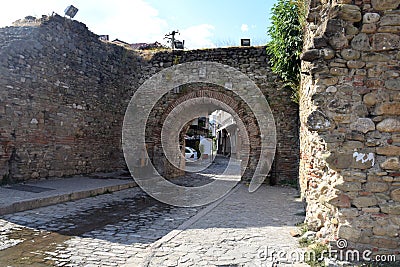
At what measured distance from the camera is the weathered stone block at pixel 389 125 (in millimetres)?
3332

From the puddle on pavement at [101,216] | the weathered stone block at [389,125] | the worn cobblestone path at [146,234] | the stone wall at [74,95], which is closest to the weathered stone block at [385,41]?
the weathered stone block at [389,125]

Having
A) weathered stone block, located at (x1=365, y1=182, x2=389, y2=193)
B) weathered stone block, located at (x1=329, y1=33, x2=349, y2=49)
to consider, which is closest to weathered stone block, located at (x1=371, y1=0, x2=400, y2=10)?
weathered stone block, located at (x1=329, y1=33, x2=349, y2=49)

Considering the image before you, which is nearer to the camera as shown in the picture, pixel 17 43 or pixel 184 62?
pixel 17 43

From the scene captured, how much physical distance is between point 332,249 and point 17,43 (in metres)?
7.83

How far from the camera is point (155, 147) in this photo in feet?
37.2

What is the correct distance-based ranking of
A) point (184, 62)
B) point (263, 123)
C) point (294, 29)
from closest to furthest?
point (294, 29), point (263, 123), point (184, 62)

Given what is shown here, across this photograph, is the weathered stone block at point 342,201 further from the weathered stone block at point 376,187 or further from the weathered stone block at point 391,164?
the weathered stone block at point 391,164

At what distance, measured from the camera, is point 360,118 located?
345 centimetres

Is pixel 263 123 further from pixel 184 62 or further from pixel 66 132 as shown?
pixel 66 132

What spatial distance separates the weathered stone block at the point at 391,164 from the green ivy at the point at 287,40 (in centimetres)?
504

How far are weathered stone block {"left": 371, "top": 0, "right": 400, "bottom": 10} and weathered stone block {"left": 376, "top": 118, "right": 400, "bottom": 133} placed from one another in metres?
1.14

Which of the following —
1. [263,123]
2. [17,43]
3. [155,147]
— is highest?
[17,43]

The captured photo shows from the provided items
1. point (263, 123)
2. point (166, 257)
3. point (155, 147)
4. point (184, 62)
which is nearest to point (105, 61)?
point (184, 62)

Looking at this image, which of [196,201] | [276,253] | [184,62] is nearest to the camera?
[276,253]
